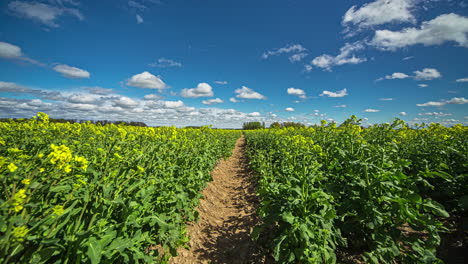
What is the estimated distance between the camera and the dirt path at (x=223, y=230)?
3.76 meters

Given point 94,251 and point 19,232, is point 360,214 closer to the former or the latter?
point 94,251

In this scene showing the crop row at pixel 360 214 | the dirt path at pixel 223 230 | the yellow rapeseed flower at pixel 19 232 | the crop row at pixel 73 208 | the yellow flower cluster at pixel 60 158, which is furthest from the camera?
the dirt path at pixel 223 230

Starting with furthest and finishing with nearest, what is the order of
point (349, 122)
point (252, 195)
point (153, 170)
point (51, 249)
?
1. point (252, 195)
2. point (349, 122)
3. point (153, 170)
4. point (51, 249)

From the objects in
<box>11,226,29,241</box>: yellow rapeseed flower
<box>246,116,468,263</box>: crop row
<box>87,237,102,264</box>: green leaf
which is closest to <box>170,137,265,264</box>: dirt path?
<box>246,116,468,263</box>: crop row

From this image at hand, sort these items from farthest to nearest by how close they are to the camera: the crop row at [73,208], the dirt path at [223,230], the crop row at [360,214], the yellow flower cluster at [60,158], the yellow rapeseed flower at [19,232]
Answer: the dirt path at [223,230] < the crop row at [360,214] < the yellow flower cluster at [60,158] < the crop row at [73,208] < the yellow rapeseed flower at [19,232]

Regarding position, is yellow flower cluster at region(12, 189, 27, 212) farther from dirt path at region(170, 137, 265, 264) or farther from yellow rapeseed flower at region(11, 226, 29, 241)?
dirt path at region(170, 137, 265, 264)

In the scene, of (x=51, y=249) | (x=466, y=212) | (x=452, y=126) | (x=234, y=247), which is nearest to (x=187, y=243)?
(x=234, y=247)

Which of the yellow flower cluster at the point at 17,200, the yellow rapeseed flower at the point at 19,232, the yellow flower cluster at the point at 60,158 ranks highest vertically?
the yellow flower cluster at the point at 60,158

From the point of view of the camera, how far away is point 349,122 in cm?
456

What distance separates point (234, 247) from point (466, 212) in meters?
5.52

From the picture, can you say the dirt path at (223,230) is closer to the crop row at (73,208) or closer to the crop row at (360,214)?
the crop row at (73,208)

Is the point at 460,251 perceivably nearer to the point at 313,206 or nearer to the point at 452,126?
the point at 313,206

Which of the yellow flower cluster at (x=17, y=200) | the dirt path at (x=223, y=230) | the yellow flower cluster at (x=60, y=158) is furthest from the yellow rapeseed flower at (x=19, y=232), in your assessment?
the dirt path at (x=223, y=230)

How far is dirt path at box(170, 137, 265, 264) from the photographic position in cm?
376
